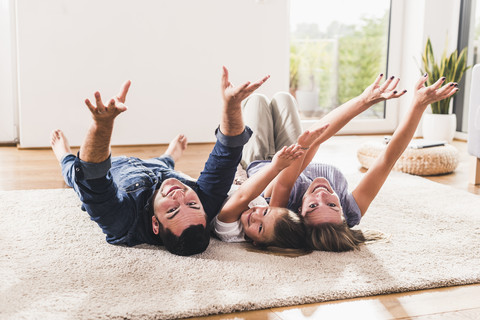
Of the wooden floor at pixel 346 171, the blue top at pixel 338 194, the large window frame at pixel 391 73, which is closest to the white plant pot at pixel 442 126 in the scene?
the wooden floor at pixel 346 171

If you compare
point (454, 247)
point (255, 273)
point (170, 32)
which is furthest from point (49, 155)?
point (454, 247)

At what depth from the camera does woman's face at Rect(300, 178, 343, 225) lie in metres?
1.79

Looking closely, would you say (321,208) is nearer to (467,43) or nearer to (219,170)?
(219,170)

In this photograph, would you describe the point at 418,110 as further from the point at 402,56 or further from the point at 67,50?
the point at 402,56

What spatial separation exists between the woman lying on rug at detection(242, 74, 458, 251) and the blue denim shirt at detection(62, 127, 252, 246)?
21cm

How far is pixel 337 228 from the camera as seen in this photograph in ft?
5.91

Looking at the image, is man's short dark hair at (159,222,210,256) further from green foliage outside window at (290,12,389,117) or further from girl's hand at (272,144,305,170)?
green foliage outside window at (290,12,389,117)

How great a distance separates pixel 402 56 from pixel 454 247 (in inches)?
132

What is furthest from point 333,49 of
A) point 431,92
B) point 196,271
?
point 196,271

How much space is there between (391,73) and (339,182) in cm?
306

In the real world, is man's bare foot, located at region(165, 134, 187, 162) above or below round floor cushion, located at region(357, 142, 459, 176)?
above

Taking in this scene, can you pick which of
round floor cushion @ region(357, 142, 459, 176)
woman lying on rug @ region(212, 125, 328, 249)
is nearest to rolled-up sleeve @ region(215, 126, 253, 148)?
woman lying on rug @ region(212, 125, 328, 249)

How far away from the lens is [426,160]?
3174 millimetres

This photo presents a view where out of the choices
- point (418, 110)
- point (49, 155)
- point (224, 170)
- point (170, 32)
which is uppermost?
point (170, 32)
